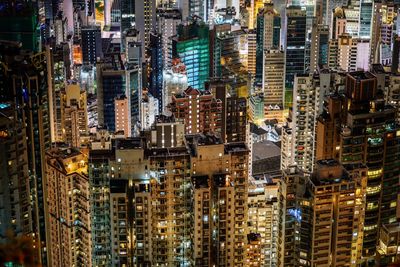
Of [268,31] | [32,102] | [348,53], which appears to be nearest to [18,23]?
[32,102]

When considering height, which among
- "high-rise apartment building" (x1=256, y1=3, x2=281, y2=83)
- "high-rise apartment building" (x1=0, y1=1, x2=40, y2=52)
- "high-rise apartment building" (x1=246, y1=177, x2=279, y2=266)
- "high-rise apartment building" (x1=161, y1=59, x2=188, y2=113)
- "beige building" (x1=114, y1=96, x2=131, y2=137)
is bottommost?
"high-rise apartment building" (x1=246, y1=177, x2=279, y2=266)

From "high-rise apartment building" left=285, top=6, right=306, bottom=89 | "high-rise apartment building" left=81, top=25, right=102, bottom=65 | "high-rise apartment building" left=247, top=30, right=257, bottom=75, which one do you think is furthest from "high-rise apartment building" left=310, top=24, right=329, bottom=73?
→ "high-rise apartment building" left=81, top=25, right=102, bottom=65

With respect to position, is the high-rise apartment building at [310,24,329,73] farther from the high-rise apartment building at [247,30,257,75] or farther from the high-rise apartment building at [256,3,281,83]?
the high-rise apartment building at [247,30,257,75]

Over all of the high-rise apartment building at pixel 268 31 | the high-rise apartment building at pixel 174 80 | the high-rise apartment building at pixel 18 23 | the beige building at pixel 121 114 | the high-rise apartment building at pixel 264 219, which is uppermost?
the high-rise apartment building at pixel 18 23

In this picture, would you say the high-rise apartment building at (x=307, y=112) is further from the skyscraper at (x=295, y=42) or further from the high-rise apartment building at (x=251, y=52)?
the high-rise apartment building at (x=251, y=52)

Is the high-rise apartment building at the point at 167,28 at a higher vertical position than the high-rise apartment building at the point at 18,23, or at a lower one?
lower

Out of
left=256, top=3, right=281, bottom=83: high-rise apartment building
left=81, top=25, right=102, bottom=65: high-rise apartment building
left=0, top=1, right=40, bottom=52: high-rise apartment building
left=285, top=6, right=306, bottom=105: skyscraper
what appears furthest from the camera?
left=256, top=3, right=281, bottom=83: high-rise apartment building

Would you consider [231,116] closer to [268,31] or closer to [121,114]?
[121,114]

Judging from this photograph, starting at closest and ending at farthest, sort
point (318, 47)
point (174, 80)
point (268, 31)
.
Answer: point (174, 80)
point (318, 47)
point (268, 31)

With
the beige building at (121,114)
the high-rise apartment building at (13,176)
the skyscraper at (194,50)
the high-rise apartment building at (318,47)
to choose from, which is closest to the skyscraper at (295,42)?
the high-rise apartment building at (318,47)
